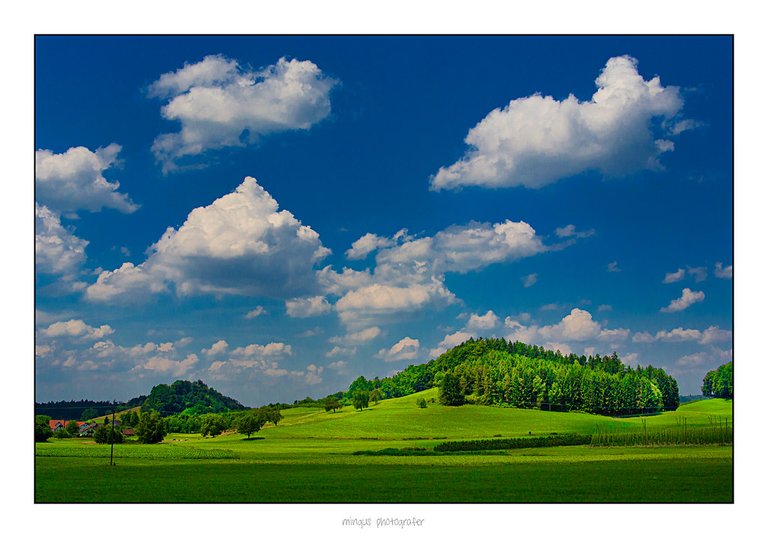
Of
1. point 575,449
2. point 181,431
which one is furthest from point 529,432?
point 181,431

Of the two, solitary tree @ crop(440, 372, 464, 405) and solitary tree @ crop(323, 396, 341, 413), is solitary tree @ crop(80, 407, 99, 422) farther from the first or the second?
solitary tree @ crop(440, 372, 464, 405)

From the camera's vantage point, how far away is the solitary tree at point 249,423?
43000mm

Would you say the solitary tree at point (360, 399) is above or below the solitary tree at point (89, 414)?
below

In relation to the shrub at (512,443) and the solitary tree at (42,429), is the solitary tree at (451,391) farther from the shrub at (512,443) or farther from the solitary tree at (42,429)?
the solitary tree at (42,429)

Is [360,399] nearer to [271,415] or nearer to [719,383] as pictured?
[271,415]

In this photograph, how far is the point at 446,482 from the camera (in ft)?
83.4

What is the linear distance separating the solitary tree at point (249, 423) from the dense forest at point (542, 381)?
12.0m

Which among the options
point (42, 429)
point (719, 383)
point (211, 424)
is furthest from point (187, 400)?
point (719, 383)

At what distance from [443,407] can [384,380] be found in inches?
673

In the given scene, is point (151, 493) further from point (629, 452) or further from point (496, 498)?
point (629, 452)

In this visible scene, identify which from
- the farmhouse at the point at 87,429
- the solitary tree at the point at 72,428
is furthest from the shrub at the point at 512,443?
the solitary tree at the point at 72,428

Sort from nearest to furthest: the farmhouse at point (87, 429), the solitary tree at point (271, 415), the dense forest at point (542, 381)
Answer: the farmhouse at point (87, 429) < the solitary tree at point (271, 415) < the dense forest at point (542, 381)

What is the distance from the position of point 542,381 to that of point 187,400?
114 ft

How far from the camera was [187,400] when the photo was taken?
39844mm
